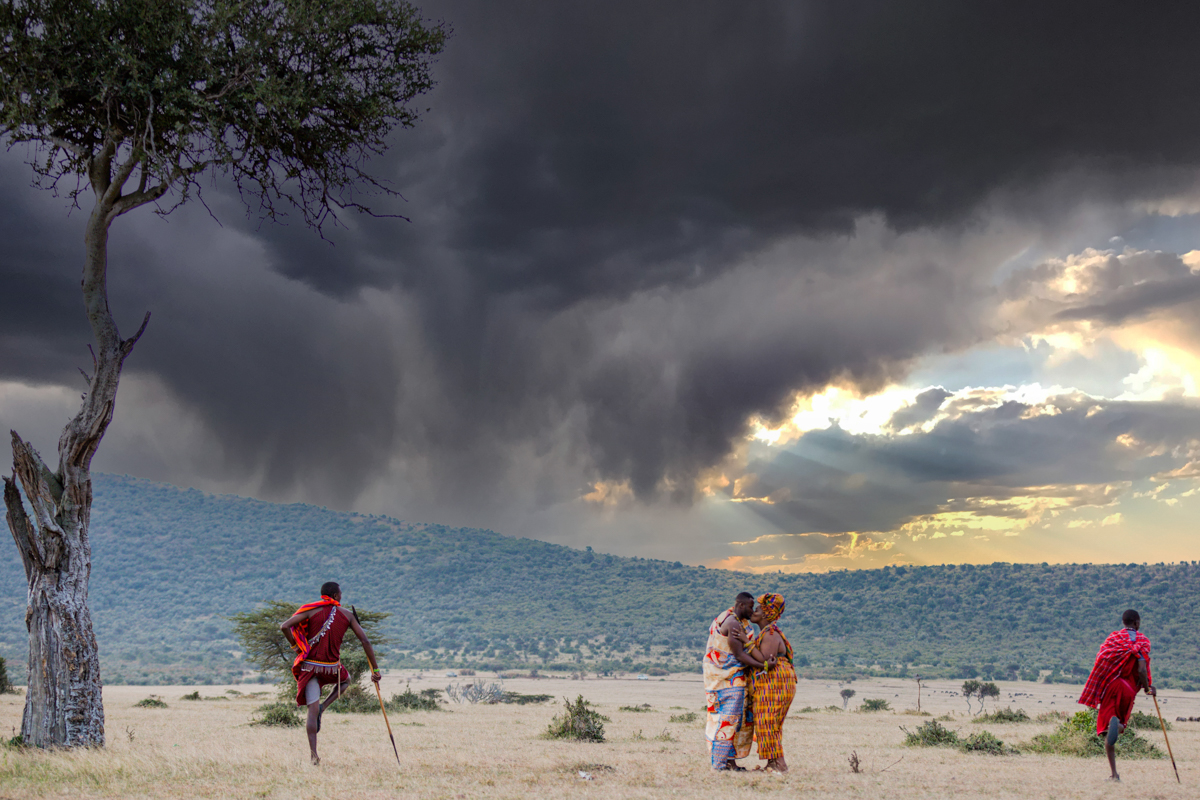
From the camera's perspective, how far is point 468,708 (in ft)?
112

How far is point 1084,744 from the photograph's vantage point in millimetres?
16266

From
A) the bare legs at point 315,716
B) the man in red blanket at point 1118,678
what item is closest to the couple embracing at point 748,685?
the man in red blanket at point 1118,678

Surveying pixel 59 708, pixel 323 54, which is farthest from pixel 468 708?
pixel 323 54

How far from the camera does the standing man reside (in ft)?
37.7

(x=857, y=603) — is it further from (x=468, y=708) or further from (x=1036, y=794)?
(x=1036, y=794)

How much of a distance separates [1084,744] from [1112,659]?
5.12 m

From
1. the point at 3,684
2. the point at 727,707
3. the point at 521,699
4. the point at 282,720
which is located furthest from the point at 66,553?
the point at 521,699

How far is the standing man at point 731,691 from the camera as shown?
1148cm

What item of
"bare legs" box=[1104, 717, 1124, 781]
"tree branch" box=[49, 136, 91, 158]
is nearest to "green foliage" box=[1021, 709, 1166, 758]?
"bare legs" box=[1104, 717, 1124, 781]

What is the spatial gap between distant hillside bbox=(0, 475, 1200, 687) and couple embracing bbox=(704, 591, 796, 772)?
79960mm

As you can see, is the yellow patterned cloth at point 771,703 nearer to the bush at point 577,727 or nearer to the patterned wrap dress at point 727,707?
the patterned wrap dress at point 727,707

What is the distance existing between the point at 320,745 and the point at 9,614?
5539 inches

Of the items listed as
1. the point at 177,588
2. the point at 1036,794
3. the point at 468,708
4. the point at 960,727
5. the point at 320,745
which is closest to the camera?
the point at 1036,794

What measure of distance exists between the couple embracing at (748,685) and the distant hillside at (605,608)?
80.0m
